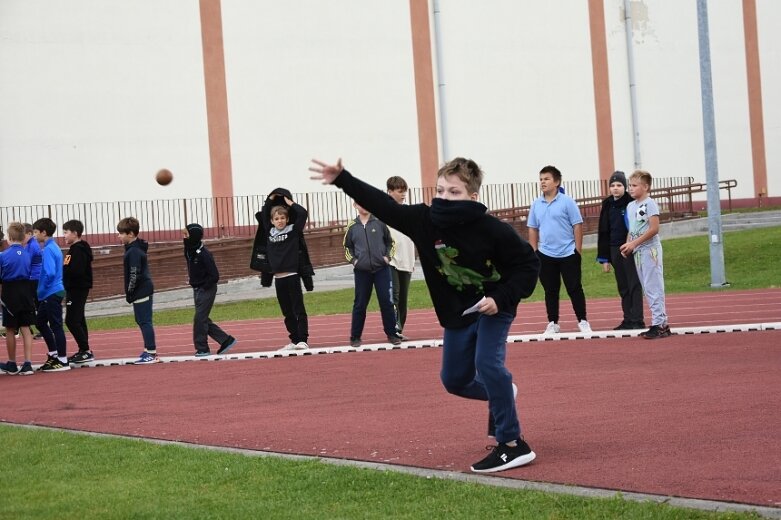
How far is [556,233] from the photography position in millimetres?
13492

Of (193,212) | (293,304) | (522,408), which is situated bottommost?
(522,408)

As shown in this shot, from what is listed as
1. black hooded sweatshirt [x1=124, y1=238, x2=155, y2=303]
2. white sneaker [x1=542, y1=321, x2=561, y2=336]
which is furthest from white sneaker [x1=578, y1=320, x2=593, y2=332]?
black hooded sweatshirt [x1=124, y1=238, x2=155, y2=303]

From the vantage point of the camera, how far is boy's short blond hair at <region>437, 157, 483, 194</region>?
6613 mm

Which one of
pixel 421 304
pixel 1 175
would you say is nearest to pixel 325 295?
pixel 421 304

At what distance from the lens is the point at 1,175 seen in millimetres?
30062

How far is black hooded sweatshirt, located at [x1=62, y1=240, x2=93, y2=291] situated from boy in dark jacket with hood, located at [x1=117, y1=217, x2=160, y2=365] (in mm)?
568

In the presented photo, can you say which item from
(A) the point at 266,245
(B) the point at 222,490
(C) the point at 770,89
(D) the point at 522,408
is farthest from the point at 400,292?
(C) the point at 770,89

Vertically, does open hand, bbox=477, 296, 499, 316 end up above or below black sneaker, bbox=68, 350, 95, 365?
above

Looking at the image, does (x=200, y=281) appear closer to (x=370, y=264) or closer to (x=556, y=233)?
(x=370, y=264)

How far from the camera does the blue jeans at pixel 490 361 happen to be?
660 centimetres

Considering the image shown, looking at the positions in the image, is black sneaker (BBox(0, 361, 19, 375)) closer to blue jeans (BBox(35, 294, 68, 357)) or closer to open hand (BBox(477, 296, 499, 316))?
blue jeans (BBox(35, 294, 68, 357))

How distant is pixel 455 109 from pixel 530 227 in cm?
2442

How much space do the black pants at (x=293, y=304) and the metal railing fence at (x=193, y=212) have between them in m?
17.0

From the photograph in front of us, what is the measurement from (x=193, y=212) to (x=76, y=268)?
18.2 metres
